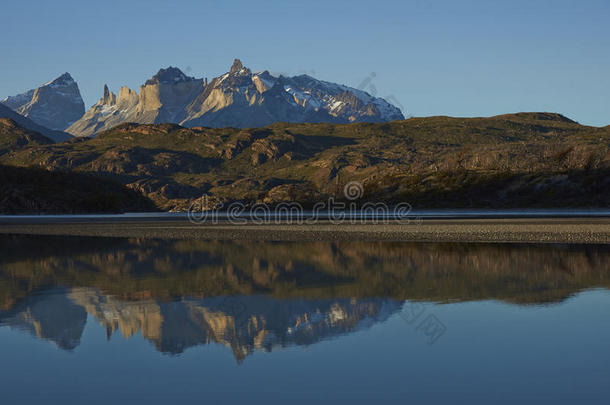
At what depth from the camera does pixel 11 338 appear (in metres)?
Result: 13.4

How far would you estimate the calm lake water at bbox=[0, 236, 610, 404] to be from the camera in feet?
31.9

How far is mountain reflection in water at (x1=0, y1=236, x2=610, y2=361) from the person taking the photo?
46.9 feet

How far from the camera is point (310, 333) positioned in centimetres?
1365

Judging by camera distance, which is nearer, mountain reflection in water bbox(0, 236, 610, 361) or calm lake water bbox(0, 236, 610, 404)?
calm lake water bbox(0, 236, 610, 404)

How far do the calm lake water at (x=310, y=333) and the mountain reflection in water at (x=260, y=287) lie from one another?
0.09 m

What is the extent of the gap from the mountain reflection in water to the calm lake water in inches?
3.5

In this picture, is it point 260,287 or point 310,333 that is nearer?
point 310,333

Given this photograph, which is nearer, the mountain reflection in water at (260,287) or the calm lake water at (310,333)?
the calm lake water at (310,333)

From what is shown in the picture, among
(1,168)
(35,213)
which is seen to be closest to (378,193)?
(35,213)

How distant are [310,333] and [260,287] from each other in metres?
7.05

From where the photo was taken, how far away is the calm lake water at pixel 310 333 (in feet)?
31.9

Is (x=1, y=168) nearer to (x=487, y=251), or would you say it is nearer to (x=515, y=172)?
(x=515, y=172)

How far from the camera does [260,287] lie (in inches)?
808

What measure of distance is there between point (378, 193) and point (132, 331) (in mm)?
153988
